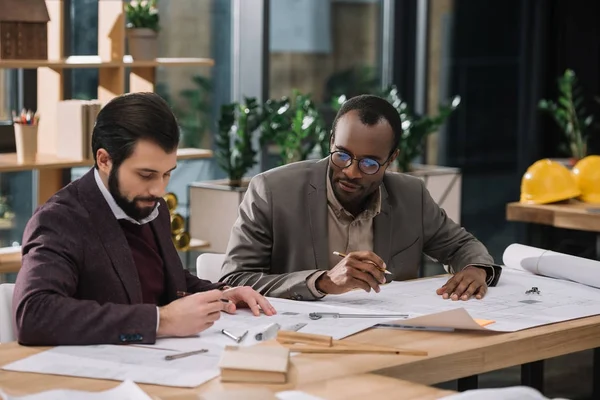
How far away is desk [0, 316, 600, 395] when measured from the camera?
7.27ft

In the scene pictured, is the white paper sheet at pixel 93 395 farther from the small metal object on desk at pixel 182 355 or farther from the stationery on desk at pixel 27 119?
the stationery on desk at pixel 27 119

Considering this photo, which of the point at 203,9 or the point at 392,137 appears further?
the point at 203,9

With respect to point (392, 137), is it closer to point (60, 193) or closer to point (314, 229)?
point (314, 229)

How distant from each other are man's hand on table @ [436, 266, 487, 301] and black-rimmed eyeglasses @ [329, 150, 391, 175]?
40 centimetres

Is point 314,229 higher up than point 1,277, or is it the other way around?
point 314,229

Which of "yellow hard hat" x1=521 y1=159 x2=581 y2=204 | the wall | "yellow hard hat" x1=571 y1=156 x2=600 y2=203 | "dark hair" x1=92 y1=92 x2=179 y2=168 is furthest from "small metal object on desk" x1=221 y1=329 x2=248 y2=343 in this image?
Answer: the wall

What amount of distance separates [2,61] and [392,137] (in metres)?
1.96

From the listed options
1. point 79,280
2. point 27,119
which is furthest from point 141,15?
point 79,280

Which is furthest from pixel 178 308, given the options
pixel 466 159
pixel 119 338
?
pixel 466 159

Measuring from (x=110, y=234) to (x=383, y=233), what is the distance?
1.10 m

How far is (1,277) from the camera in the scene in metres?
5.04

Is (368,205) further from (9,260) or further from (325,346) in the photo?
(9,260)

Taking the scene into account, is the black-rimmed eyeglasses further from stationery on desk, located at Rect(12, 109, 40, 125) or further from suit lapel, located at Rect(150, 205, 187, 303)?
stationery on desk, located at Rect(12, 109, 40, 125)

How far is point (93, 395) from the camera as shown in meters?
2.05
